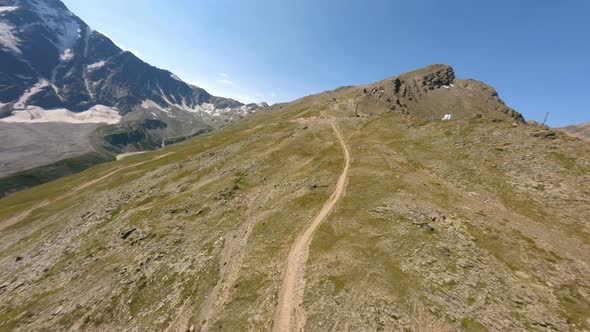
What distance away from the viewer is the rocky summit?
2539 centimetres

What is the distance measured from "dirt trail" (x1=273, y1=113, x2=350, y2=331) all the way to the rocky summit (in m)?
0.16

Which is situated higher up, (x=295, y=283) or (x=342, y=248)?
(x=342, y=248)

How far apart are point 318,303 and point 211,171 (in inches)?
2412

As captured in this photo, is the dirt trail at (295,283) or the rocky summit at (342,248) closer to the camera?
the dirt trail at (295,283)

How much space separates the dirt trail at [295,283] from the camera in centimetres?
2517

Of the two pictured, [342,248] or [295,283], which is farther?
[342,248]

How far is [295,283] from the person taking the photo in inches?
1164

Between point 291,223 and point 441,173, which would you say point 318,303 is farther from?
point 441,173

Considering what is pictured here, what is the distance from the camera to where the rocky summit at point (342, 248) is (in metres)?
25.4

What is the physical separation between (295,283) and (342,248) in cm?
834

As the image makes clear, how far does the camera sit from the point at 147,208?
62750 mm

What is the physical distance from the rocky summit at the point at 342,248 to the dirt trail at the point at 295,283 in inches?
6.4

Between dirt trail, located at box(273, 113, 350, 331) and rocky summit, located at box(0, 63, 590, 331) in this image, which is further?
rocky summit, located at box(0, 63, 590, 331)

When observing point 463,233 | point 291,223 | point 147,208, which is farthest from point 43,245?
point 463,233
